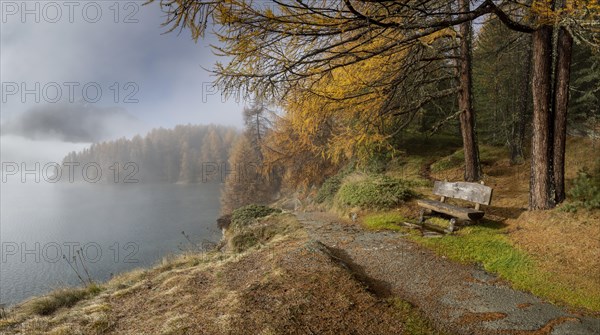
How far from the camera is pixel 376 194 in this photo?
31.2ft

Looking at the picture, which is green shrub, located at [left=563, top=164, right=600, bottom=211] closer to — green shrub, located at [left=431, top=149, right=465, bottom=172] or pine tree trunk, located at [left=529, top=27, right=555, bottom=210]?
pine tree trunk, located at [left=529, top=27, right=555, bottom=210]

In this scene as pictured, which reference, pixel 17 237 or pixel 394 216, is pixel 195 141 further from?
pixel 394 216

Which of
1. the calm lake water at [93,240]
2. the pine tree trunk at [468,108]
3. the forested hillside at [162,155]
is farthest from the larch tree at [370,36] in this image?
the forested hillside at [162,155]

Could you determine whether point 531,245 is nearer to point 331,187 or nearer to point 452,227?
point 452,227

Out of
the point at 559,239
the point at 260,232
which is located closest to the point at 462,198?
the point at 559,239

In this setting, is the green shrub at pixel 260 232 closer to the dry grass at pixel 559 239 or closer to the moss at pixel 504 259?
the moss at pixel 504 259

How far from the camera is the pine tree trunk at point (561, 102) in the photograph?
6656 mm

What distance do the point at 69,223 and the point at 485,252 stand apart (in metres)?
46.8

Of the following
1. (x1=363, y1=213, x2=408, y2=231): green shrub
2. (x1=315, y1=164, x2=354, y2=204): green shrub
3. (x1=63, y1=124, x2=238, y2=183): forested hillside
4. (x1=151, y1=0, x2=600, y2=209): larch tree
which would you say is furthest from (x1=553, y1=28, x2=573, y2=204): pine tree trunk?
(x1=63, y1=124, x2=238, y2=183): forested hillside

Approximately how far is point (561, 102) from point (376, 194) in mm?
4945

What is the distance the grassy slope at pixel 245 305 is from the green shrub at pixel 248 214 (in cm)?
472

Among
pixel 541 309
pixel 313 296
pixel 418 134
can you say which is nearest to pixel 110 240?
pixel 418 134

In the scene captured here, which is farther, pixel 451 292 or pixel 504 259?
pixel 504 259

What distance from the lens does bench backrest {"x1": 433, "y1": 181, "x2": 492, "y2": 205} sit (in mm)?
7042
